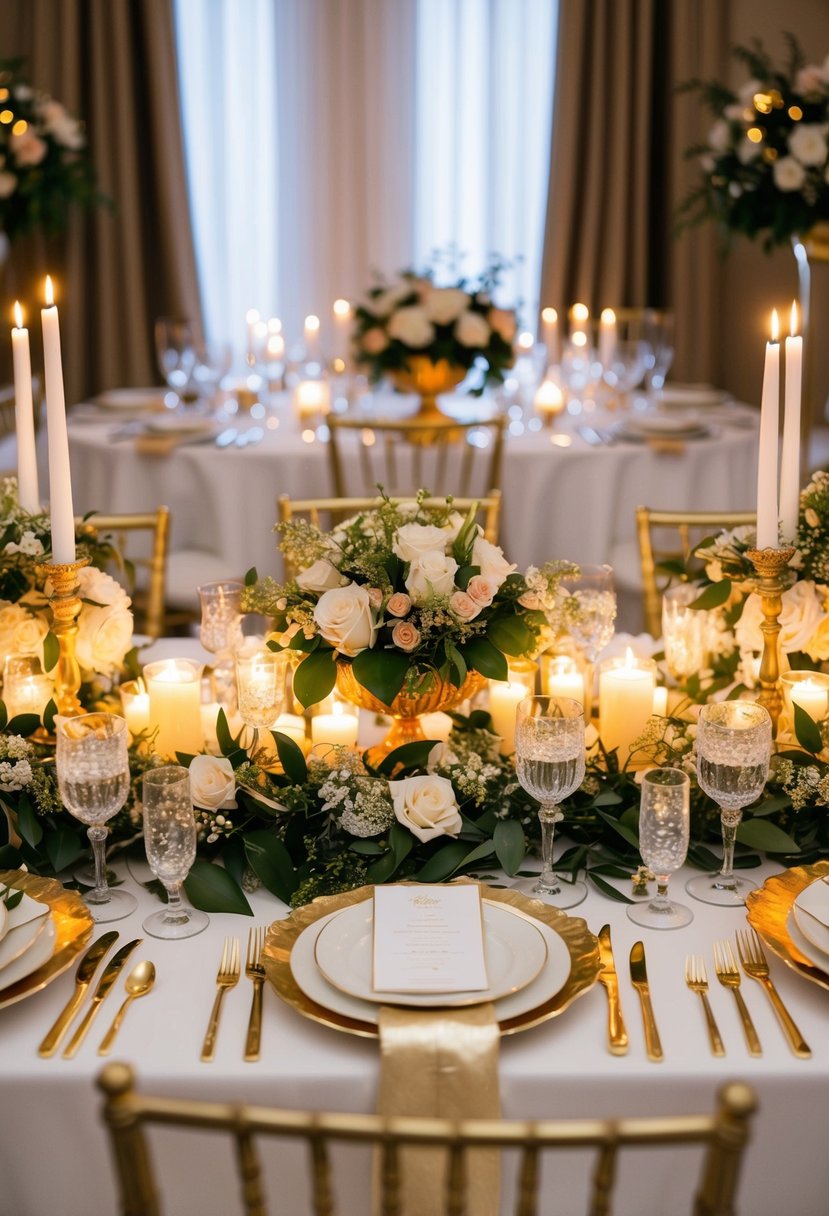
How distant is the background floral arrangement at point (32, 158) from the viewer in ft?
14.9

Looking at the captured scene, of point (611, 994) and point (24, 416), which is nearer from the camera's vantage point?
point (611, 994)

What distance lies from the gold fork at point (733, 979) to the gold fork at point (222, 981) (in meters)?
0.51

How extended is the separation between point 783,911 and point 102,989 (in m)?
0.74

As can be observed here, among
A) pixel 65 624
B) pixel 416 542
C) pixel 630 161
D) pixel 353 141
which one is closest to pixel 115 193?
pixel 353 141

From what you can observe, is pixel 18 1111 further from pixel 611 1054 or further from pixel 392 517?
pixel 392 517

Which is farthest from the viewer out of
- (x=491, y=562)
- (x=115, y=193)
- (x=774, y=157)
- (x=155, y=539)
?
(x=115, y=193)

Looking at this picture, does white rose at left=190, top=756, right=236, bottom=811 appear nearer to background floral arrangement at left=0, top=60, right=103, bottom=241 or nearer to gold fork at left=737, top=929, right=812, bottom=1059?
gold fork at left=737, top=929, right=812, bottom=1059

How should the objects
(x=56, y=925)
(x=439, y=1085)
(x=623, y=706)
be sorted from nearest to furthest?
(x=439, y=1085) → (x=56, y=925) → (x=623, y=706)

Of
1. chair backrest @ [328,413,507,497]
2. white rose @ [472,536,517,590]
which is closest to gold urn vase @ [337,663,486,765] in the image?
white rose @ [472,536,517,590]

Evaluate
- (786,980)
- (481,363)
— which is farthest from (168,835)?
(481,363)

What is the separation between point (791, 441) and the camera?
1.64m

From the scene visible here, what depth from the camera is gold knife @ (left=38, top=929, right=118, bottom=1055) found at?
1.19 meters

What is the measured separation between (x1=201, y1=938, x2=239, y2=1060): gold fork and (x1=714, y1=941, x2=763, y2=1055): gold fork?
51 centimetres

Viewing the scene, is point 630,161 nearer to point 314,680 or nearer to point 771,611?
point 771,611
